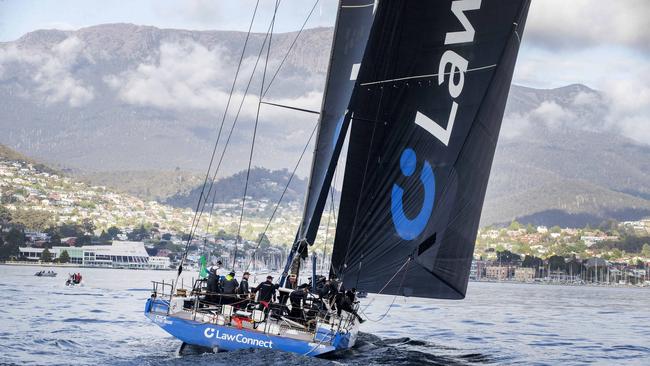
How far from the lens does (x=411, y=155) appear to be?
24.3 metres

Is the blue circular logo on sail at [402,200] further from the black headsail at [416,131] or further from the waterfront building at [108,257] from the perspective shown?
the waterfront building at [108,257]

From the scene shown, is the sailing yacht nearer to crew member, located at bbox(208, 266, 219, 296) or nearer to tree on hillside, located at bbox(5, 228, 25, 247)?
crew member, located at bbox(208, 266, 219, 296)

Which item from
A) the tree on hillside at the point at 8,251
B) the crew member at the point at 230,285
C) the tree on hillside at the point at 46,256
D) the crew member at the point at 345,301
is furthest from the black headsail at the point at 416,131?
the tree on hillside at the point at 8,251

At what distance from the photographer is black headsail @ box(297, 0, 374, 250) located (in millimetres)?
26111

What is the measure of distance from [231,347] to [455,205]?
6935 millimetres

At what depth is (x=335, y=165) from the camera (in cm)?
2617

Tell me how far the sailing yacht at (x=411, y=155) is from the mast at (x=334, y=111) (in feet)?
3.95

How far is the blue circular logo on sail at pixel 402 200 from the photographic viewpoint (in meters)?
24.3

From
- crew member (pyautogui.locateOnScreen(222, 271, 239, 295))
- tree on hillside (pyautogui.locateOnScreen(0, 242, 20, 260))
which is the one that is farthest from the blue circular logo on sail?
tree on hillside (pyautogui.locateOnScreen(0, 242, 20, 260))

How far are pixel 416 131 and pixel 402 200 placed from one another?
5.88 feet

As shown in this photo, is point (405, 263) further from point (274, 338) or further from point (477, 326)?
point (477, 326)

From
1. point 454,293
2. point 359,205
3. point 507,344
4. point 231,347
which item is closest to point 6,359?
point 231,347

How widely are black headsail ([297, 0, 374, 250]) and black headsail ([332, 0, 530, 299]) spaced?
1.37 metres

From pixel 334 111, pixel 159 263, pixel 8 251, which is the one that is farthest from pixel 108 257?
pixel 334 111
